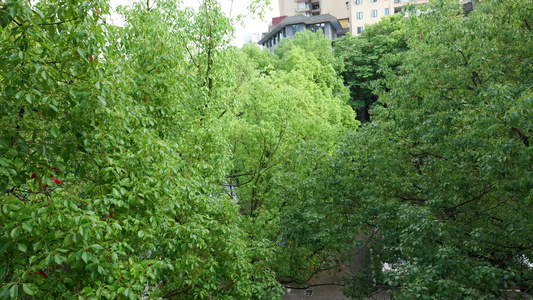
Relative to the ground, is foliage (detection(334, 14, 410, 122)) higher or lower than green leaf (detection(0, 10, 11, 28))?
higher

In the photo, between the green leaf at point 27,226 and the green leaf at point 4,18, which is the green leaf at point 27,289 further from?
the green leaf at point 4,18

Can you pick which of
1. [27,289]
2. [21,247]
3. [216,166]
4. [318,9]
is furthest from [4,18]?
[318,9]

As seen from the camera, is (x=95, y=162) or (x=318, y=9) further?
(x=318, y=9)

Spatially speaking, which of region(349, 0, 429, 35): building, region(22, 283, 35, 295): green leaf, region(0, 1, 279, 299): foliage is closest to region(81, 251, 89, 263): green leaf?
region(0, 1, 279, 299): foliage

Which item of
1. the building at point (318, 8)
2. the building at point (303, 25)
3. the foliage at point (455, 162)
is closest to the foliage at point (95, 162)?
the foliage at point (455, 162)

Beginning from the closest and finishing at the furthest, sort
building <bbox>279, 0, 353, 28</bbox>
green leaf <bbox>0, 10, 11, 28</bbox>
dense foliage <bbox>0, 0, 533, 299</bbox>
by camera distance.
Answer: green leaf <bbox>0, 10, 11, 28</bbox> → dense foliage <bbox>0, 0, 533, 299</bbox> → building <bbox>279, 0, 353, 28</bbox>

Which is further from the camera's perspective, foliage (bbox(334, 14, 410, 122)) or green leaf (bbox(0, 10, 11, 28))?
foliage (bbox(334, 14, 410, 122))

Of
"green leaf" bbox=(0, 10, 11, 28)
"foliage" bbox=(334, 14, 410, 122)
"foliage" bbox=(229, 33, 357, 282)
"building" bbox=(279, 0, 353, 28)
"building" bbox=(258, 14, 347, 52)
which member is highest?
"building" bbox=(279, 0, 353, 28)

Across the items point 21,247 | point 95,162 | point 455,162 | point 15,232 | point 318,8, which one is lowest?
point 455,162

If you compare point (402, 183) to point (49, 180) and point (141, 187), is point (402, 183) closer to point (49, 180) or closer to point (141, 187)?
point (141, 187)

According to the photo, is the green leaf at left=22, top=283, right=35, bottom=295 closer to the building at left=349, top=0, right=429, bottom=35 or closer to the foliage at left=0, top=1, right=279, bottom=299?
the foliage at left=0, top=1, right=279, bottom=299

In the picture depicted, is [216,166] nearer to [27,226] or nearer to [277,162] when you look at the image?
[27,226]

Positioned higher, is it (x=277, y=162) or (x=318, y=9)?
(x=318, y=9)

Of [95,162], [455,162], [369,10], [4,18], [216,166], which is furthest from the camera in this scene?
[369,10]
